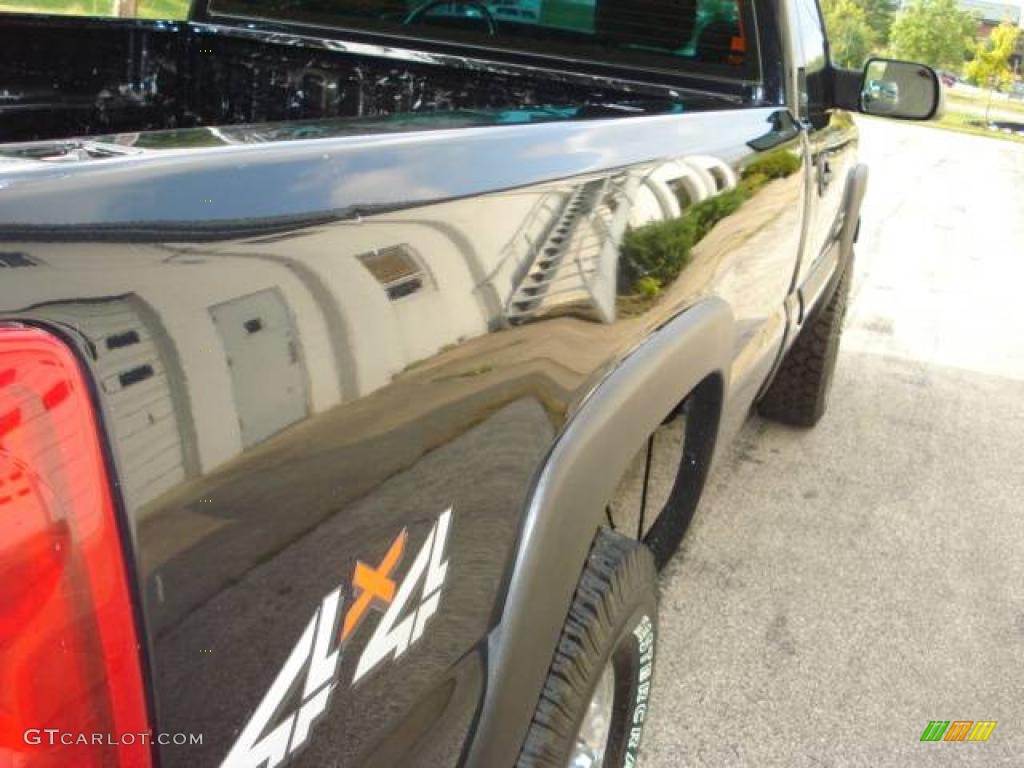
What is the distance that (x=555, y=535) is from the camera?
4.80 feet

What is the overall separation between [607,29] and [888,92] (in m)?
1.10

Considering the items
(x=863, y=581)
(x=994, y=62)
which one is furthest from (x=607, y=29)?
(x=994, y=62)

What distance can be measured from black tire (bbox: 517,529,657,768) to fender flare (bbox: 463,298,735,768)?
0.11m

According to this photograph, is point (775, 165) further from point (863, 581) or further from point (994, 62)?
point (994, 62)

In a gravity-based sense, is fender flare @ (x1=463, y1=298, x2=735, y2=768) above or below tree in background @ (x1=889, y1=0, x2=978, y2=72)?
below

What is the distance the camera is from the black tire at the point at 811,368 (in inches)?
164

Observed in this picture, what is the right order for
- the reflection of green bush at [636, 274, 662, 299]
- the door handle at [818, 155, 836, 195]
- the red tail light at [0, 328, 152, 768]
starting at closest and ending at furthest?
the red tail light at [0, 328, 152, 768] → the reflection of green bush at [636, 274, 662, 299] → the door handle at [818, 155, 836, 195]

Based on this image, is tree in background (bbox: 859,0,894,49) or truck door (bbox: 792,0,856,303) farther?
tree in background (bbox: 859,0,894,49)

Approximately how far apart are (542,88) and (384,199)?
5.85 feet

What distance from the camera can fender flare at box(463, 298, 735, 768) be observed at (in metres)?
1.39

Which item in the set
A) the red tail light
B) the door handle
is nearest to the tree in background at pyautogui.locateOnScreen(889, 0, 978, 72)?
the door handle

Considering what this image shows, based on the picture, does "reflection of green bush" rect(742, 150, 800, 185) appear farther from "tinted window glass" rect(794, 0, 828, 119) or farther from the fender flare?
the fender flare

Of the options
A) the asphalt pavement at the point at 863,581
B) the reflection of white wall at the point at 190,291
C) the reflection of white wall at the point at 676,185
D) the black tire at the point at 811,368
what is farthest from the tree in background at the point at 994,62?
the reflection of white wall at the point at 190,291

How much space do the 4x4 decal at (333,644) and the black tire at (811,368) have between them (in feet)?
10.3
